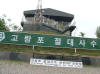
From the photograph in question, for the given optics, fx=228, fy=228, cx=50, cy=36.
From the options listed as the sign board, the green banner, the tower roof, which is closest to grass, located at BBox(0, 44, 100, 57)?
the green banner

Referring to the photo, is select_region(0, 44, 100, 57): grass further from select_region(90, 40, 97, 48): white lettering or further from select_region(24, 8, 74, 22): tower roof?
select_region(24, 8, 74, 22): tower roof

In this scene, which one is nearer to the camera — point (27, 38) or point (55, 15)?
point (27, 38)

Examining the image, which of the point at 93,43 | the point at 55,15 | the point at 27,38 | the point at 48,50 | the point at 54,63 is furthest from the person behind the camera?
the point at 55,15

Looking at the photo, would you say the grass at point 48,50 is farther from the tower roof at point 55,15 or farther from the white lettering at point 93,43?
the tower roof at point 55,15

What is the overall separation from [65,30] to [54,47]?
17.8 m

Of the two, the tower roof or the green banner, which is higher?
the tower roof

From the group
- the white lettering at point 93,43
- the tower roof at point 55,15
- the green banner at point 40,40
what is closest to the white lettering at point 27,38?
the green banner at point 40,40

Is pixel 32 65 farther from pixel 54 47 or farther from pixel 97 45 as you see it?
A: pixel 97 45

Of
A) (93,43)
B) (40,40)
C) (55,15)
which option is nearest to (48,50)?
(40,40)

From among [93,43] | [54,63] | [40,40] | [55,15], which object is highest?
[55,15]

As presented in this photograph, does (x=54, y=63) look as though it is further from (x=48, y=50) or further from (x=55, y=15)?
(x=55, y=15)

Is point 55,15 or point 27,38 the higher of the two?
point 55,15

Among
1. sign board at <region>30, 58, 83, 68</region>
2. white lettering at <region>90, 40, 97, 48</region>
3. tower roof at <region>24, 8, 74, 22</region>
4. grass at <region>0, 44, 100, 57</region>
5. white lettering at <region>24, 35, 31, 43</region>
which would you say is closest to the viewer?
sign board at <region>30, 58, 83, 68</region>

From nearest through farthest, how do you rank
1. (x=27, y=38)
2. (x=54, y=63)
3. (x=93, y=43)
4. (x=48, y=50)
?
(x=54, y=63), (x=27, y=38), (x=93, y=43), (x=48, y=50)
